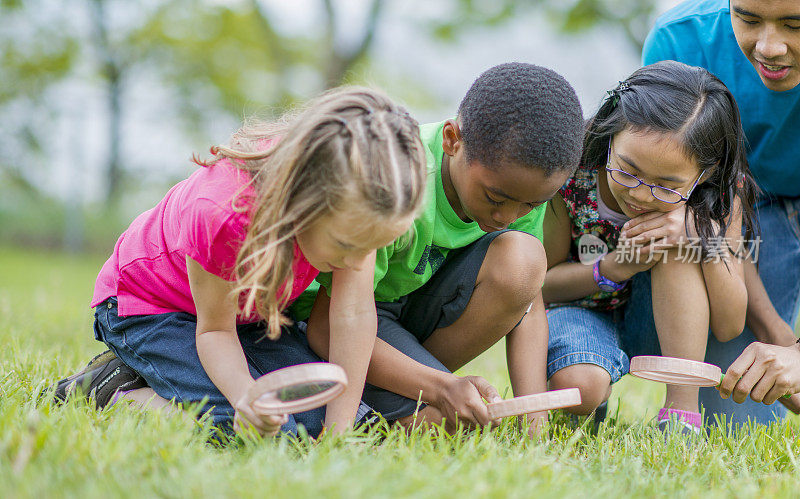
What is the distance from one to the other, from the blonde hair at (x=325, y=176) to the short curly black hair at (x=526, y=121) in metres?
0.28

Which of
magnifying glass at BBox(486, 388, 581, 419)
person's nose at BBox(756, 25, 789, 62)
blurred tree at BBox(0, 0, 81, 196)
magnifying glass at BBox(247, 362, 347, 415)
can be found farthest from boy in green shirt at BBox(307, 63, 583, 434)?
blurred tree at BBox(0, 0, 81, 196)

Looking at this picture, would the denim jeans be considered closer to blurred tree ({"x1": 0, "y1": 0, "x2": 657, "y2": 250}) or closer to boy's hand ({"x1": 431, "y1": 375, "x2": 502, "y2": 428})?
boy's hand ({"x1": 431, "y1": 375, "x2": 502, "y2": 428})

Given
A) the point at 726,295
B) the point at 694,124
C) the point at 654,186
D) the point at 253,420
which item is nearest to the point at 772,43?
the point at 694,124

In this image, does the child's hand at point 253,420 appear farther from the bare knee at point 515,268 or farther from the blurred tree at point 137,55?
the blurred tree at point 137,55

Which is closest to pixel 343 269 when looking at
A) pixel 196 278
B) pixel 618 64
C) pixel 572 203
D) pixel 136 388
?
pixel 196 278

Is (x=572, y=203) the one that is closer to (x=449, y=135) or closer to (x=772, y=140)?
(x=449, y=135)

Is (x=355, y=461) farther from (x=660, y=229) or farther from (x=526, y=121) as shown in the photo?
(x=660, y=229)

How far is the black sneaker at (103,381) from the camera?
222cm

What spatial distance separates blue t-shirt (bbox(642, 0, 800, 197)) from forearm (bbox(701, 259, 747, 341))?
58 centimetres

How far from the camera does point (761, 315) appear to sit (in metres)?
2.85

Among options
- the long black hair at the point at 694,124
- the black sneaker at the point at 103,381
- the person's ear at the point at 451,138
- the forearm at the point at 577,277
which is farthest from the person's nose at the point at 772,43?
the black sneaker at the point at 103,381

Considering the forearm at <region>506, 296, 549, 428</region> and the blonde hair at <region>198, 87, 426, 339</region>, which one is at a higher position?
the blonde hair at <region>198, 87, 426, 339</region>

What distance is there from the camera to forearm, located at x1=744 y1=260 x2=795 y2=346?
279 cm

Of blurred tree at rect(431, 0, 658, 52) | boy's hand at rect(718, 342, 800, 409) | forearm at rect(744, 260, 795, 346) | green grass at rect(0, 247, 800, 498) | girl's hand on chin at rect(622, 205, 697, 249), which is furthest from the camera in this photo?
blurred tree at rect(431, 0, 658, 52)
